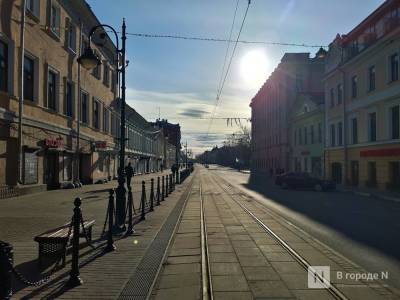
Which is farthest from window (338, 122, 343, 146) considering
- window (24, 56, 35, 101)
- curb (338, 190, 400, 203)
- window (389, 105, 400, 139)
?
window (24, 56, 35, 101)

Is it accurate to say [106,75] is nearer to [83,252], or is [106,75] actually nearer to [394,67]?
[394,67]

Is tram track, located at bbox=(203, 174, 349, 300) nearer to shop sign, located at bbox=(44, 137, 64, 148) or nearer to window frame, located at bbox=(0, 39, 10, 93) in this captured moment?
window frame, located at bbox=(0, 39, 10, 93)

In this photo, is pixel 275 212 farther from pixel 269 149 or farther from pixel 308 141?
pixel 269 149

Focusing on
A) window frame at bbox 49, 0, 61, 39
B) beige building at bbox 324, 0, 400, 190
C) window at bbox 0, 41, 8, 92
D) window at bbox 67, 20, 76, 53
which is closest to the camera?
window at bbox 0, 41, 8, 92

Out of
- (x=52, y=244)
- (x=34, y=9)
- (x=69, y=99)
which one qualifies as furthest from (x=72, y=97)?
(x=52, y=244)

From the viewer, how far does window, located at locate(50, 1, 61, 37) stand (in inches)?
1048

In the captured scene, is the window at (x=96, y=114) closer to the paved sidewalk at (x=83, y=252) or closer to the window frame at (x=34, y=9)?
the window frame at (x=34, y=9)

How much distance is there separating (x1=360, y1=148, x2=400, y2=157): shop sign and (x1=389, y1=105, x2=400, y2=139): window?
36.9 inches

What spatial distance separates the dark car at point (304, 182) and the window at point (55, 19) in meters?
19.0

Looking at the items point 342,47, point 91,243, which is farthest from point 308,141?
point 91,243

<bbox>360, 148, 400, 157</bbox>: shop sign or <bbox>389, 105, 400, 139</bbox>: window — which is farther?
<bbox>389, 105, 400, 139</bbox>: window

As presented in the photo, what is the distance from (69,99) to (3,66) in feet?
34.1

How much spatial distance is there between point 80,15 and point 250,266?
28.7 metres

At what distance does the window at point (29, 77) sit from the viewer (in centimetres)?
2341
